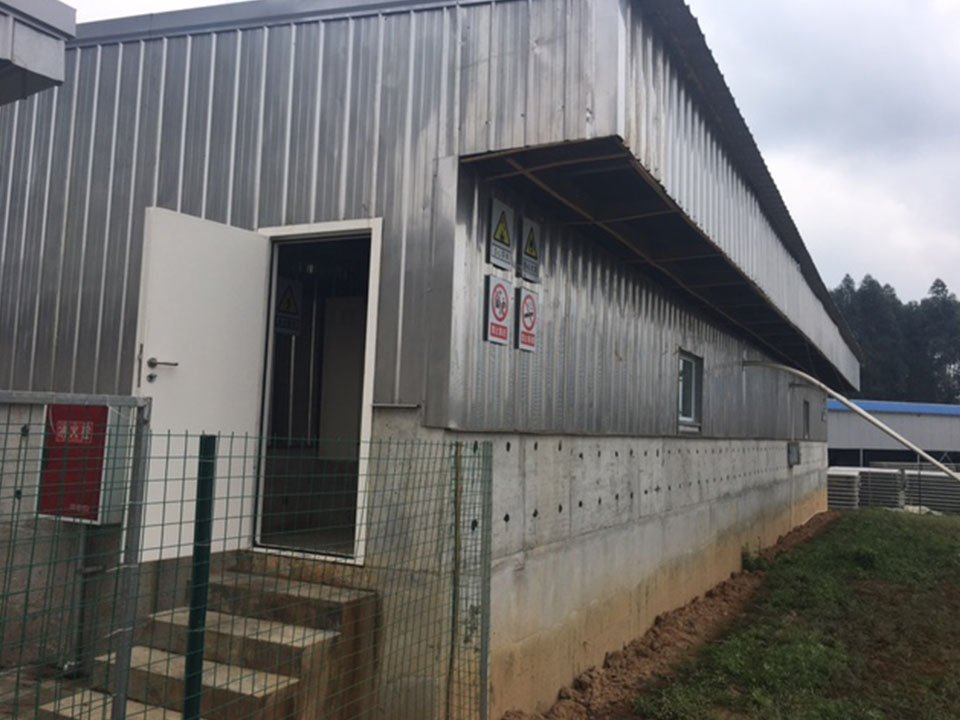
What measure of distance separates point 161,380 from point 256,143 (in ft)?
6.95

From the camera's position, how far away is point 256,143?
19.5 feet

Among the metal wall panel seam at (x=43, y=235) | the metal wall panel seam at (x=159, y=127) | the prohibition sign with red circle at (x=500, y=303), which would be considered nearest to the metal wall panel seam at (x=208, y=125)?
the metal wall panel seam at (x=159, y=127)

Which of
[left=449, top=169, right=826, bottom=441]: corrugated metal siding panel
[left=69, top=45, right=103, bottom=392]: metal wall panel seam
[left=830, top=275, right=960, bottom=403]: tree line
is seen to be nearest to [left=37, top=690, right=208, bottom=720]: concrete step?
[left=449, top=169, right=826, bottom=441]: corrugated metal siding panel

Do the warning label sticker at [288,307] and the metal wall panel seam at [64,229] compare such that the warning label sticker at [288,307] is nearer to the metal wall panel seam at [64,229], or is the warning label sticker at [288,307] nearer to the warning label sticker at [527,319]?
the metal wall panel seam at [64,229]

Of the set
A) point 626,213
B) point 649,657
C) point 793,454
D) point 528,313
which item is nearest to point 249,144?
point 528,313

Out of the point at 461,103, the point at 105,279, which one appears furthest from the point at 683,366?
the point at 105,279

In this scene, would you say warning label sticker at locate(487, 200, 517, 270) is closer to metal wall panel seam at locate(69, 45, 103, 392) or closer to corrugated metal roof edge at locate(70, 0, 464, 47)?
corrugated metal roof edge at locate(70, 0, 464, 47)

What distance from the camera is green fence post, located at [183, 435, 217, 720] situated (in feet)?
10.2

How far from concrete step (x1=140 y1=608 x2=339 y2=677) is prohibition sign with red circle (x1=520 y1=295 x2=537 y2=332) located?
267 centimetres

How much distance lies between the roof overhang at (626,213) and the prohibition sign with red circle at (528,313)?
0.83m

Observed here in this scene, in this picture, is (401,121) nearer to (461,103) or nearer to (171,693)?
(461,103)

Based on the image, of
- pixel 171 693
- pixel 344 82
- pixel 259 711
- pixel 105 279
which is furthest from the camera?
pixel 105 279

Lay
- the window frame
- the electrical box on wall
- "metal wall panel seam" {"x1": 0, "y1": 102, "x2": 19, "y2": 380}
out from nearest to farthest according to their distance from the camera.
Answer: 1. the electrical box on wall
2. "metal wall panel seam" {"x1": 0, "y1": 102, "x2": 19, "y2": 380}
3. the window frame

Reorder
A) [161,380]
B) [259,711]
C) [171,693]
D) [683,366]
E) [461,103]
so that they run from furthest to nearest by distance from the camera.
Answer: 1. [683,366]
2. [461,103]
3. [161,380]
4. [171,693]
5. [259,711]
